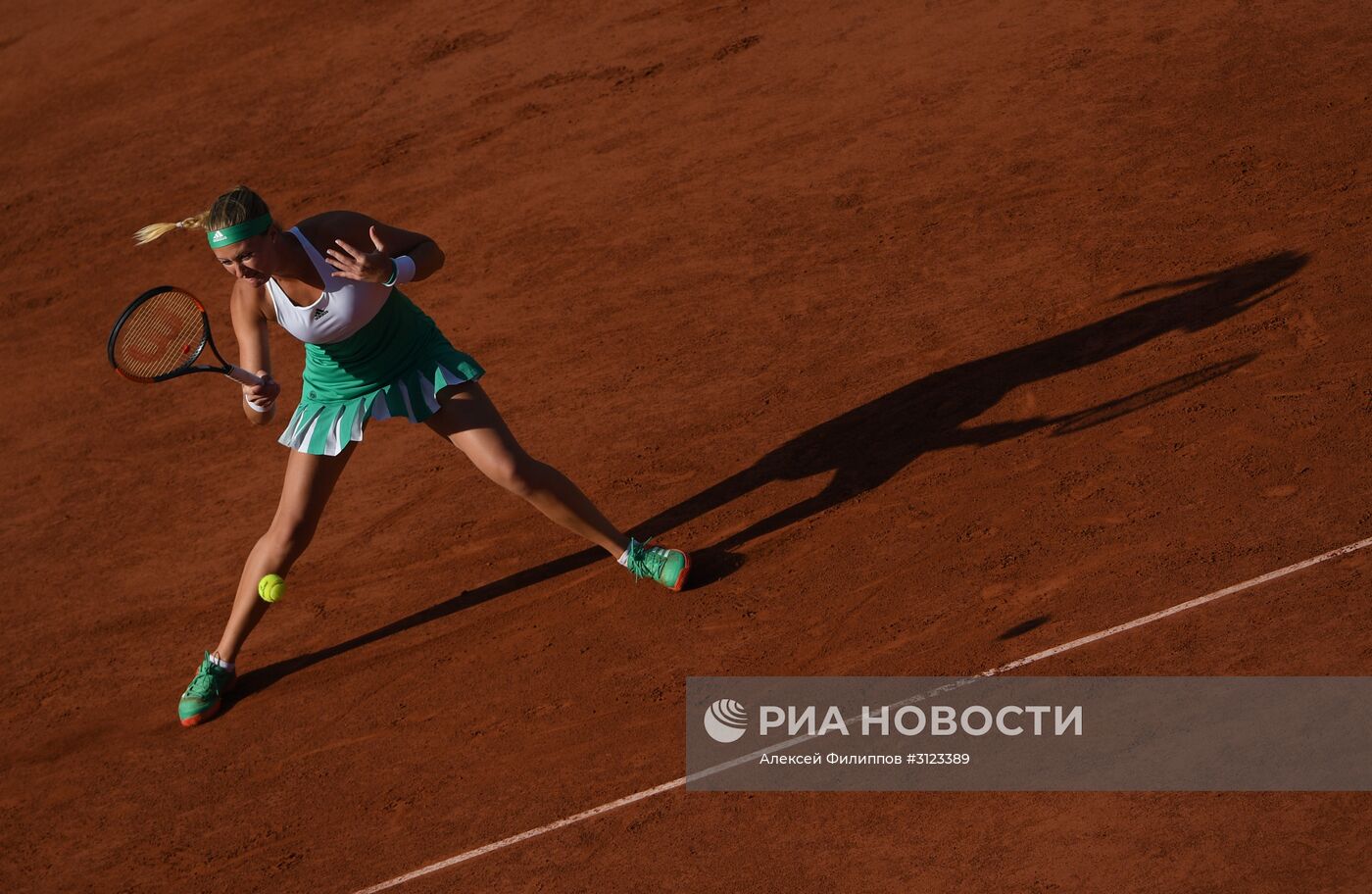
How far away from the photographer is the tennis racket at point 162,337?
5.75m

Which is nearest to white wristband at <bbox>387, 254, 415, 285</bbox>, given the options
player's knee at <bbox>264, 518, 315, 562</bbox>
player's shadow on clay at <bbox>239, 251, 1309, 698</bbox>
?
player's knee at <bbox>264, 518, 315, 562</bbox>

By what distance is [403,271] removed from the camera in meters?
5.49

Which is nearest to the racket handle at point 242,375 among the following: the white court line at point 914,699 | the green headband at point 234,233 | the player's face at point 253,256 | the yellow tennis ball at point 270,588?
the player's face at point 253,256

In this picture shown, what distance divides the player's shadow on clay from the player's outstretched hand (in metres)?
1.98

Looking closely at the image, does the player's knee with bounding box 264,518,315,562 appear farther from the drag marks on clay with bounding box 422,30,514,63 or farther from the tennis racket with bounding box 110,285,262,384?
the drag marks on clay with bounding box 422,30,514,63

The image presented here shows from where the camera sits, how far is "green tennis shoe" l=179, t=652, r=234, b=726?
629 centimetres

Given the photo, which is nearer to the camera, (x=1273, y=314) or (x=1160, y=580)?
(x=1160, y=580)

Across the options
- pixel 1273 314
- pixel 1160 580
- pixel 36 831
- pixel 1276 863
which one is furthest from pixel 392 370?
pixel 1273 314

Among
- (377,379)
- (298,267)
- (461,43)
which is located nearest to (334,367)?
(377,379)

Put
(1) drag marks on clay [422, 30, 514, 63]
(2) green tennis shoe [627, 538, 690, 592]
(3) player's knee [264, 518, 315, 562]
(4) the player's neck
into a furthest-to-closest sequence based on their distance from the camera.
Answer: (1) drag marks on clay [422, 30, 514, 63] < (2) green tennis shoe [627, 538, 690, 592] < (3) player's knee [264, 518, 315, 562] < (4) the player's neck

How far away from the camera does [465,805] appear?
19.0 ft

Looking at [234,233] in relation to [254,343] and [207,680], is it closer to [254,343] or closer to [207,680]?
[254,343]

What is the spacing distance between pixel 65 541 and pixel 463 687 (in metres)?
2.67

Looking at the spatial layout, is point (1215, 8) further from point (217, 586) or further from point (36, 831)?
point (36, 831)
